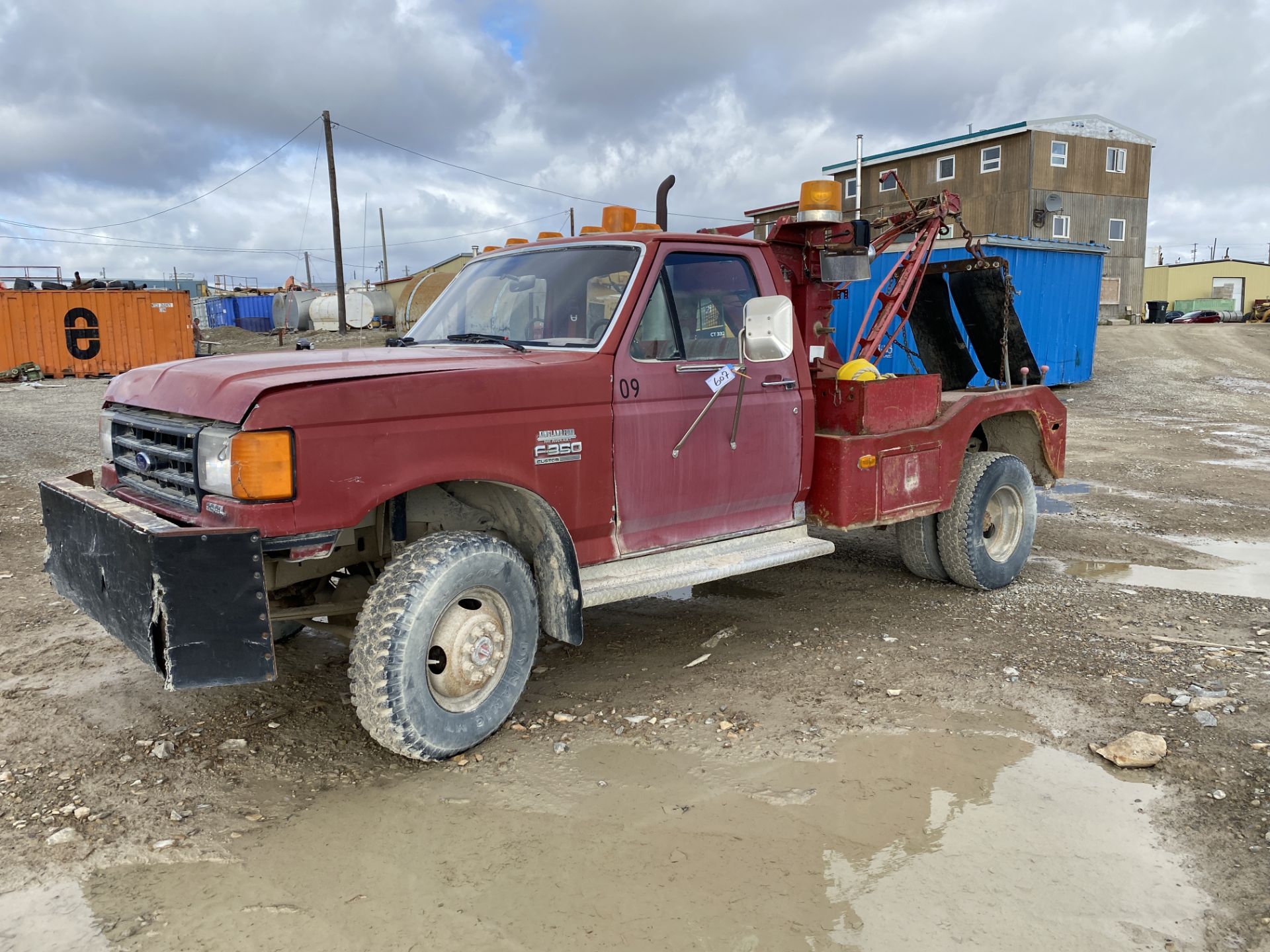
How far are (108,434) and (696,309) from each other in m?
2.70

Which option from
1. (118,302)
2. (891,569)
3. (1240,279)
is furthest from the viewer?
(1240,279)

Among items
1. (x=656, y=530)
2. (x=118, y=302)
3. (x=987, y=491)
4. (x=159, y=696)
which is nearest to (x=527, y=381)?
(x=656, y=530)

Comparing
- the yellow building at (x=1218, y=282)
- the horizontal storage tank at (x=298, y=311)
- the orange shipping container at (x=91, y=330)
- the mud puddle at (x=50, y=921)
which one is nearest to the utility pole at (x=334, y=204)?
the orange shipping container at (x=91, y=330)

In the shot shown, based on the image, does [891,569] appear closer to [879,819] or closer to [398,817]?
[879,819]

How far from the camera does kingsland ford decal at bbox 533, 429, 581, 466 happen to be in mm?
3746

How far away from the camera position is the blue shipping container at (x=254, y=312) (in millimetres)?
47844

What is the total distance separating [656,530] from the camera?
4.30m

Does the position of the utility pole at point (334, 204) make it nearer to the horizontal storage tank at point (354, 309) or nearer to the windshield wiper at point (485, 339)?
the horizontal storage tank at point (354, 309)

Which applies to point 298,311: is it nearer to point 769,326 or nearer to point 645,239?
point 645,239

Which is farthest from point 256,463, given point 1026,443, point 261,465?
point 1026,443

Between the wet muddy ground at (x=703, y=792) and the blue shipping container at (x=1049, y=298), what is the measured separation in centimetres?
1447

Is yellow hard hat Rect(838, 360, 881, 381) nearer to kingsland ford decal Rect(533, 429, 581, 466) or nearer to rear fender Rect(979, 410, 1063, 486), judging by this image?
rear fender Rect(979, 410, 1063, 486)

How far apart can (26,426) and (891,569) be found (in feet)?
45.9

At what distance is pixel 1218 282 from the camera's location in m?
54.2
